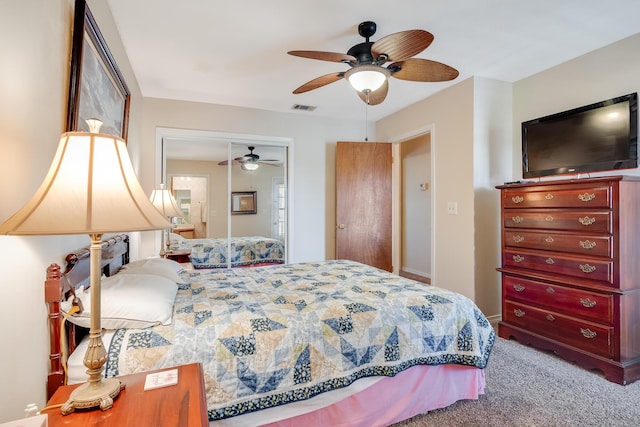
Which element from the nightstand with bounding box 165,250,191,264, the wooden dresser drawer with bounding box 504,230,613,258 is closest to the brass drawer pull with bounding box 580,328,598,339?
the wooden dresser drawer with bounding box 504,230,613,258

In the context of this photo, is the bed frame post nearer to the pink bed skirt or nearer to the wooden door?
the pink bed skirt

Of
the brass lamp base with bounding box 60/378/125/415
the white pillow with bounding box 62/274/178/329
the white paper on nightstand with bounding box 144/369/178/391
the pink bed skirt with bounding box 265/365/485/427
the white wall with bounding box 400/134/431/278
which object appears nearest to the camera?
the brass lamp base with bounding box 60/378/125/415

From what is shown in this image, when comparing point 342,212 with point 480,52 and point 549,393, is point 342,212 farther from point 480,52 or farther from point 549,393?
point 549,393

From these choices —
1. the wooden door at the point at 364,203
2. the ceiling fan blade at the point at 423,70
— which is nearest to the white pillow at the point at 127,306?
the ceiling fan blade at the point at 423,70

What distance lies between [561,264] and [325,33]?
2.58 metres

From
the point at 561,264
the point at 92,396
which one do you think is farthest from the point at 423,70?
the point at 92,396

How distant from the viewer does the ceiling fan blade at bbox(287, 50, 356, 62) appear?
2064 millimetres

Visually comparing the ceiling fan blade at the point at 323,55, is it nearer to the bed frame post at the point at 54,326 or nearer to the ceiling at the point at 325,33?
the ceiling at the point at 325,33

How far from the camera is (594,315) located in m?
2.30

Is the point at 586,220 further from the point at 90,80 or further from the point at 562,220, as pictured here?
the point at 90,80

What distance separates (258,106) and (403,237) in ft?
11.5

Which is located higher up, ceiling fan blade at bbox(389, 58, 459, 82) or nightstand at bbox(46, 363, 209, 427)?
ceiling fan blade at bbox(389, 58, 459, 82)

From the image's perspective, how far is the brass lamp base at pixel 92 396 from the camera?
89 cm

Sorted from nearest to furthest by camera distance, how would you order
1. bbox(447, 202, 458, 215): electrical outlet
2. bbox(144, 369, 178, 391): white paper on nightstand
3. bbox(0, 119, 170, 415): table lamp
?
bbox(0, 119, 170, 415): table lamp, bbox(144, 369, 178, 391): white paper on nightstand, bbox(447, 202, 458, 215): electrical outlet
